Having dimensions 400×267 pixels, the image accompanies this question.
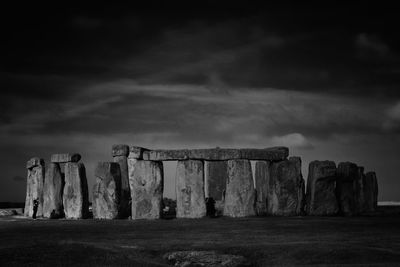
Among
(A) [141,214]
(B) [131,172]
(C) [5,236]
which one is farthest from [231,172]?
(C) [5,236]

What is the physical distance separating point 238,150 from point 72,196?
640 centimetres

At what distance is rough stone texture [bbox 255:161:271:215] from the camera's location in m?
24.7

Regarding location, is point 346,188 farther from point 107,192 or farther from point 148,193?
point 107,192

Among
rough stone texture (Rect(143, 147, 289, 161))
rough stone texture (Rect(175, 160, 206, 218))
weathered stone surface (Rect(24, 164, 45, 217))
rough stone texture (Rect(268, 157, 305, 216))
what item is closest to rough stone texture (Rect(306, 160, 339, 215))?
rough stone texture (Rect(268, 157, 305, 216))

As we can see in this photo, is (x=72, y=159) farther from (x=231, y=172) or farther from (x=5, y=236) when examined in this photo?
(x=5, y=236)

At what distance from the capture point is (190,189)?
76.2 feet

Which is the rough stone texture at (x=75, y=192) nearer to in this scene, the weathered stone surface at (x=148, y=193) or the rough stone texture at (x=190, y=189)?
the weathered stone surface at (x=148, y=193)

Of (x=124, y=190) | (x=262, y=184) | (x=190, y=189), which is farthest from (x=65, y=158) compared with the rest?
(x=262, y=184)

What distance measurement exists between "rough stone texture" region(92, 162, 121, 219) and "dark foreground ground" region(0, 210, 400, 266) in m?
1.39

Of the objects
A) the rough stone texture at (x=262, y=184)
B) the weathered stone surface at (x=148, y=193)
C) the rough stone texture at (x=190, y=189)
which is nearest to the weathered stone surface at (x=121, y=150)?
the weathered stone surface at (x=148, y=193)

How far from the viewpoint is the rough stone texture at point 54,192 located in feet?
81.9

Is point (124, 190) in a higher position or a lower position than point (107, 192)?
higher

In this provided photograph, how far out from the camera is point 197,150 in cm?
2338

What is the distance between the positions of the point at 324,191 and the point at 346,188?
1.18 metres
